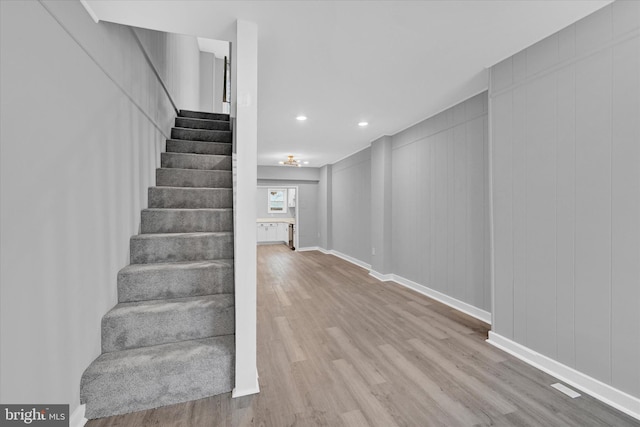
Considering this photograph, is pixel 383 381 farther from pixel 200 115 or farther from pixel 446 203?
pixel 200 115

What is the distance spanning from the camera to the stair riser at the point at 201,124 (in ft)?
12.7

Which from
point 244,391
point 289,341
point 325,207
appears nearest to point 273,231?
point 325,207

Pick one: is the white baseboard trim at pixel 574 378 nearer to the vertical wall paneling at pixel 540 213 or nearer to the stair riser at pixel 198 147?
the vertical wall paneling at pixel 540 213

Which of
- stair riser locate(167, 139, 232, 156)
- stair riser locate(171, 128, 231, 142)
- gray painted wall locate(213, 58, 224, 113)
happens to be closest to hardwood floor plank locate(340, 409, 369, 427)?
stair riser locate(167, 139, 232, 156)

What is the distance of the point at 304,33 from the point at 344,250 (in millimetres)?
5395

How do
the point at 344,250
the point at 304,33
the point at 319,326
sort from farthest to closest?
the point at 344,250, the point at 319,326, the point at 304,33

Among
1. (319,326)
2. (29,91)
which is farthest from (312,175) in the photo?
(29,91)

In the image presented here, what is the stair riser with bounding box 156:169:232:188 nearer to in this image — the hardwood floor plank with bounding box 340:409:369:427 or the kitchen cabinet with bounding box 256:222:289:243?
the hardwood floor plank with bounding box 340:409:369:427

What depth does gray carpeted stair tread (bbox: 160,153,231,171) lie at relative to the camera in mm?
3099

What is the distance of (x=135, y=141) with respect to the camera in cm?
227

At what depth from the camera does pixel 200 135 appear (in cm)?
371

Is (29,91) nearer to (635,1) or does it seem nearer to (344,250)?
(635,1)

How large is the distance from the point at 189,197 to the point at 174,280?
3.31 ft

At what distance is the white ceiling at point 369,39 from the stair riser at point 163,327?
76.7 inches
